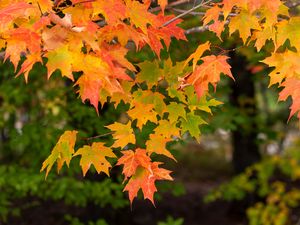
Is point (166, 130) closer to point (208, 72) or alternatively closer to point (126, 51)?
point (208, 72)

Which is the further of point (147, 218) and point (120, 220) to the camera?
point (147, 218)

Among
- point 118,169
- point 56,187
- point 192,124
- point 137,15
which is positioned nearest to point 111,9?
point 137,15

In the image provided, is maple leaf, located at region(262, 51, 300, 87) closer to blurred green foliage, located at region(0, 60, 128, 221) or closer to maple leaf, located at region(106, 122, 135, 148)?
maple leaf, located at region(106, 122, 135, 148)

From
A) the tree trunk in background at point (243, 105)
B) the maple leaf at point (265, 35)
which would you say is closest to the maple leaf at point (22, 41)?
the maple leaf at point (265, 35)

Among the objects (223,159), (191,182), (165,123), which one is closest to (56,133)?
(165,123)

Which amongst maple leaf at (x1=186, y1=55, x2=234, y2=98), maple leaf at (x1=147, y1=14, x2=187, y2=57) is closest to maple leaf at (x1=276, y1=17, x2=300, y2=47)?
maple leaf at (x1=186, y1=55, x2=234, y2=98)

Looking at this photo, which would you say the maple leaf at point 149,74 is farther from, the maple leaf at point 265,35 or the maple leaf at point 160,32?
the maple leaf at point 265,35

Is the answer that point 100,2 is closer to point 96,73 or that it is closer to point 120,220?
point 96,73

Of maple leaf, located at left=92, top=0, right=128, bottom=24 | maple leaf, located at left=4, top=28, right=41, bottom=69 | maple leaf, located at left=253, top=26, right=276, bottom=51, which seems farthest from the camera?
maple leaf, located at left=253, top=26, right=276, bottom=51
